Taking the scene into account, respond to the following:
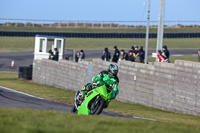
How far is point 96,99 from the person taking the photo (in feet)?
39.0

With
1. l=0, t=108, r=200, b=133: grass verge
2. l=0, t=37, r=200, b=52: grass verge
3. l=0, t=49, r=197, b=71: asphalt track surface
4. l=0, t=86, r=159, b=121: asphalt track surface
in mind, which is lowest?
l=0, t=86, r=159, b=121: asphalt track surface

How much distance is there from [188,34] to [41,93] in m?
42.1

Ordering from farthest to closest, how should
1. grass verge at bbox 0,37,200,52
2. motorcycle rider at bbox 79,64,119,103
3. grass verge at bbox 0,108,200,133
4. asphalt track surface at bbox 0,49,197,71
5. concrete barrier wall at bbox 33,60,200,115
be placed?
grass verge at bbox 0,37,200,52 < asphalt track surface at bbox 0,49,197,71 < concrete barrier wall at bbox 33,60,200,115 < motorcycle rider at bbox 79,64,119,103 < grass verge at bbox 0,108,200,133

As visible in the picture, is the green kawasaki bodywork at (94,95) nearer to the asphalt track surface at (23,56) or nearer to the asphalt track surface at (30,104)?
the asphalt track surface at (30,104)

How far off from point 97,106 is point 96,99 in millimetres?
228

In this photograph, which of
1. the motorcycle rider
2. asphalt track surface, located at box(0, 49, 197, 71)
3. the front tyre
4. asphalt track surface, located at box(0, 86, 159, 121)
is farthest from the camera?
asphalt track surface, located at box(0, 49, 197, 71)

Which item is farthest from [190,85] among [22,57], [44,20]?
[44,20]

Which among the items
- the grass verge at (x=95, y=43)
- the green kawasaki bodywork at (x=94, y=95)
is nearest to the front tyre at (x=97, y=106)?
the green kawasaki bodywork at (x=94, y=95)

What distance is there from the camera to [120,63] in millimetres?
20031

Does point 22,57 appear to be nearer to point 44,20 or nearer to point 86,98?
point 44,20

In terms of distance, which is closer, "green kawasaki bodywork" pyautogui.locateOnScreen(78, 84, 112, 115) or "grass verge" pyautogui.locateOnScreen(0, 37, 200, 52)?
"green kawasaki bodywork" pyautogui.locateOnScreen(78, 84, 112, 115)

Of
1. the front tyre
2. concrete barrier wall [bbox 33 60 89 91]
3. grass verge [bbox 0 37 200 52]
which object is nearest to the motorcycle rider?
the front tyre

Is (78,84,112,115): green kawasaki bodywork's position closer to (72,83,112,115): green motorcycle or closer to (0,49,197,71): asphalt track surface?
(72,83,112,115): green motorcycle

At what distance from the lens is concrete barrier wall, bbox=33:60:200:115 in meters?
15.5
